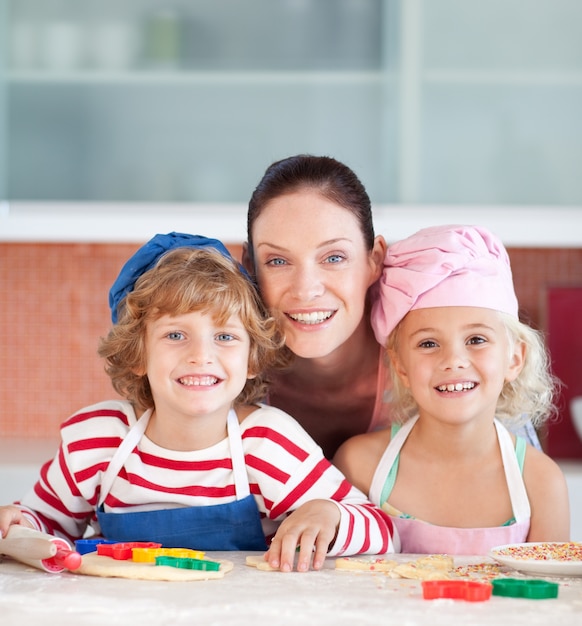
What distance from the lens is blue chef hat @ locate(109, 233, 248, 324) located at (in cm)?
128

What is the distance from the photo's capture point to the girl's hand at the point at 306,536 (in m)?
1.03

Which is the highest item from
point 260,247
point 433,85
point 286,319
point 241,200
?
point 433,85

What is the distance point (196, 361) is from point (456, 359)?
34cm

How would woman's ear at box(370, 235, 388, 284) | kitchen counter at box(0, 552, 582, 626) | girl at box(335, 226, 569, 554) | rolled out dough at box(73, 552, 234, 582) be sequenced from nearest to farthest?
kitchen counter at box(0, 552, 582, 626), rolled out dough at box(73, 552, 234, 582), girl at box(335, 226, 569, 554), woman's ear at box(370, 235, 388, 284)

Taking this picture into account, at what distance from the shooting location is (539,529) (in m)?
1.24

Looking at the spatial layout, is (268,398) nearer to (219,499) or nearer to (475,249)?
(219,499)

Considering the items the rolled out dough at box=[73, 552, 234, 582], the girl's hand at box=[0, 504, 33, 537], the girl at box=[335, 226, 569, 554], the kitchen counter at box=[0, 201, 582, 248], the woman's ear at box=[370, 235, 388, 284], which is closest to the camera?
the rolled out dough at box=[73, 552, 234, 582]

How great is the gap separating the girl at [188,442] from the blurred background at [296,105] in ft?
2.95

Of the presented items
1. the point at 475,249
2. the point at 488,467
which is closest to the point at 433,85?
the point at 475,249

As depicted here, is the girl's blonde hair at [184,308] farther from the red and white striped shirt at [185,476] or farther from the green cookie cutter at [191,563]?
the green cookie cutter at [191,563]

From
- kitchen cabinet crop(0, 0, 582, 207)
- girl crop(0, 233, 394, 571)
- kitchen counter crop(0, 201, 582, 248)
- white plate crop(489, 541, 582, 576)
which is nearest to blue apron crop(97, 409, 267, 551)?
girl crop(0, 233, 394, 571)

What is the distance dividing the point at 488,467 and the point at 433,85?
1139 mm

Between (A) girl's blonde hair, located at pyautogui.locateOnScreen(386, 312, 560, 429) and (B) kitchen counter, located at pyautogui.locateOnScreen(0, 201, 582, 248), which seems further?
(B) kitchen counter, located at pyautogui.locateOnScreen(0, 201, 582, 248)

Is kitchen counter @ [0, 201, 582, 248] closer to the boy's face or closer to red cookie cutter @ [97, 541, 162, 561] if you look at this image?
the boy's face
